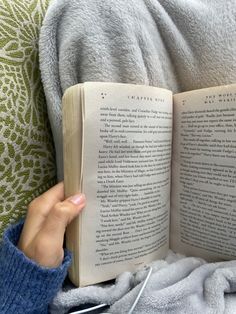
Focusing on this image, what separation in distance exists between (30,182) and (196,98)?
0.85 ft

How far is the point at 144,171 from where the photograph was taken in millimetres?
441

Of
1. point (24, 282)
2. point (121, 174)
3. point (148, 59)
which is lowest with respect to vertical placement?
point (24, 282)

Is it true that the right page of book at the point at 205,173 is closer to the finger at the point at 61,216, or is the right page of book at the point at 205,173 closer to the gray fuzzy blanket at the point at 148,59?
the gray fuzzy blanket at the point at 148,59

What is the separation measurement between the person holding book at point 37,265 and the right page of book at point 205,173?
0.53 ft

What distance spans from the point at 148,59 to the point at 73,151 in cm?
17

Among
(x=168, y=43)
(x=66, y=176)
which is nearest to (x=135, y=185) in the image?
(x=66, y=176)

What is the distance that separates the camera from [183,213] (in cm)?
49

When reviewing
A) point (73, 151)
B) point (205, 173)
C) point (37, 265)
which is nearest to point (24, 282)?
point (37, 265)

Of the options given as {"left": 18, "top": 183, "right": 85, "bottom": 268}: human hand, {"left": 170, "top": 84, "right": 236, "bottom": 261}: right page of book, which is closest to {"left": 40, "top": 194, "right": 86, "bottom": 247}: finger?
{"left": 18, "top": 183, "right": 85, "bottom": 268}: human hand

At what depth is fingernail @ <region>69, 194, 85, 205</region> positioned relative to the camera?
402mm

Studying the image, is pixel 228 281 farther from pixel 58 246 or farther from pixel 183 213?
pixel 58 246

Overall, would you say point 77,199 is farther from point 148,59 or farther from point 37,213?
point 148,59

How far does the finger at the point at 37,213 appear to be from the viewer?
0.42 meters

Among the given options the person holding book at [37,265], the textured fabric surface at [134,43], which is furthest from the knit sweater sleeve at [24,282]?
the textured fabric surface at [134,43]
